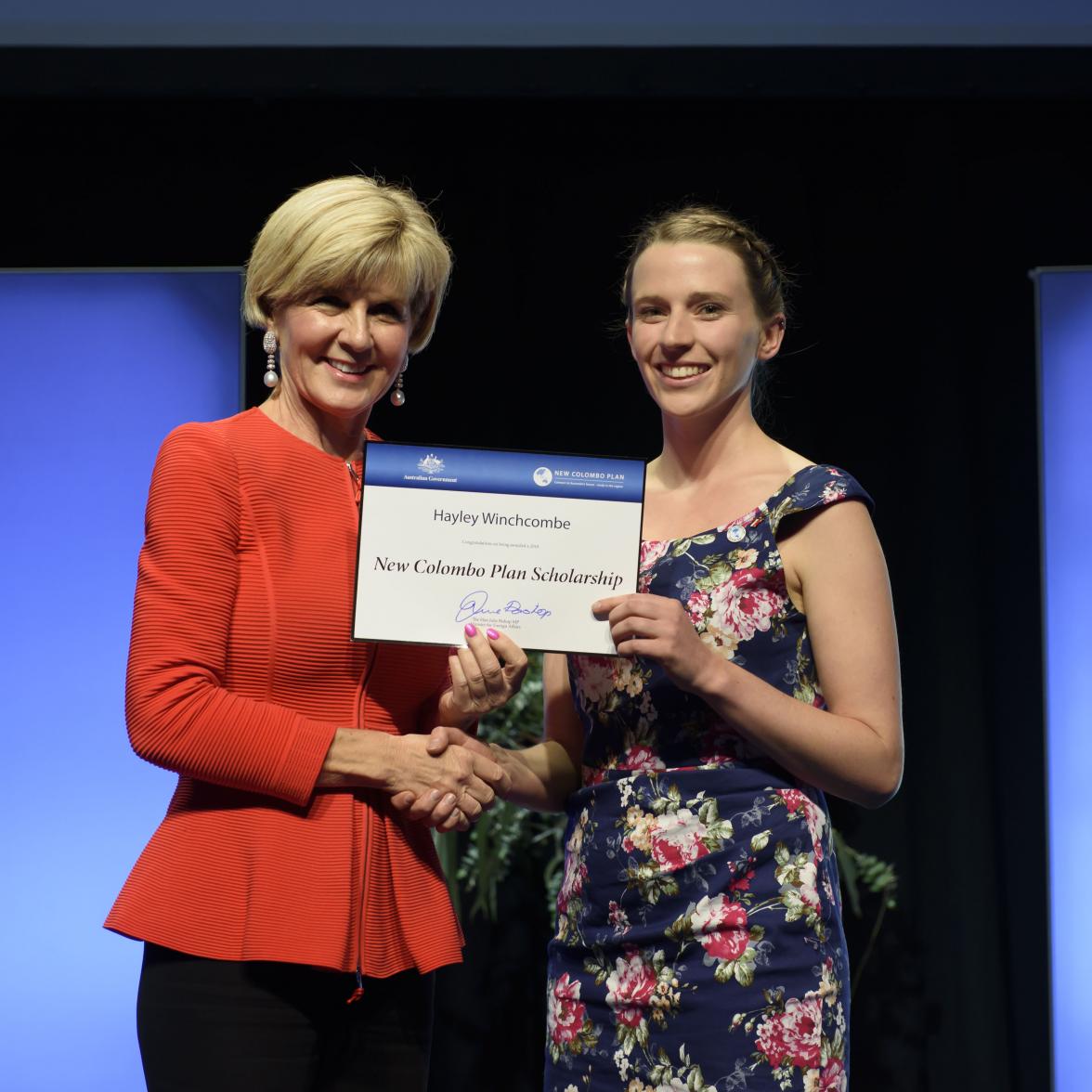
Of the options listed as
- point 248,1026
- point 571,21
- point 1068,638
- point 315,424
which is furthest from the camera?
point 571,21

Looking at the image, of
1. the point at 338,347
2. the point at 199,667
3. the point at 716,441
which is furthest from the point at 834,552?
the point at 199,667

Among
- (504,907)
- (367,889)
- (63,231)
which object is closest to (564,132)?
(63,231)

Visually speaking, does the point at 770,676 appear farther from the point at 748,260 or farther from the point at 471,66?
the point at 471,66

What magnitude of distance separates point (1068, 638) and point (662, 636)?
8.09 feet

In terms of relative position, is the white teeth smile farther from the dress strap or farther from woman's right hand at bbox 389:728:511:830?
woman's right hand at bbox 389:728:511:830

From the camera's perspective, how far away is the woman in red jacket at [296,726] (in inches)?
61.3

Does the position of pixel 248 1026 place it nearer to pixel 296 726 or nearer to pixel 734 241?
pixel 296 726

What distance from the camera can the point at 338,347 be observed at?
5.71 feet

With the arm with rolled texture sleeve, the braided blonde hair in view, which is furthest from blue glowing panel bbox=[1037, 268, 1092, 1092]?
the arm with rolled texture sleeve

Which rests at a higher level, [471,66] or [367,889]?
[471,66]

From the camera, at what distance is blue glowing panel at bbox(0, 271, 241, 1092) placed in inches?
137

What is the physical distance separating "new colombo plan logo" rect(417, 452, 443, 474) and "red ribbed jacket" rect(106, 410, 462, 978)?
141mm

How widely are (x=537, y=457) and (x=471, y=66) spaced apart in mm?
2619

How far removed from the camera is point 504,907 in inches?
156
